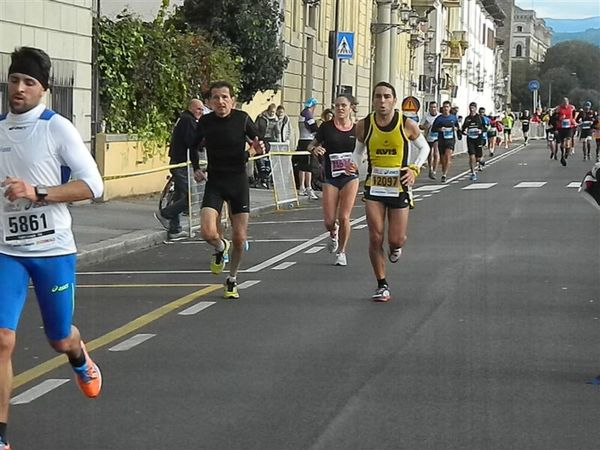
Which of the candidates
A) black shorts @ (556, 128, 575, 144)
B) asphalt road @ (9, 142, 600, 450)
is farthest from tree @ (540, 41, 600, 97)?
asphalt road @ (9, 142, 600, 450)

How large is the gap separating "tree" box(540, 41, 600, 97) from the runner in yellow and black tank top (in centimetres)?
10339

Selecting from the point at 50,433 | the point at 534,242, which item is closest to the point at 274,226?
the point at 534,242

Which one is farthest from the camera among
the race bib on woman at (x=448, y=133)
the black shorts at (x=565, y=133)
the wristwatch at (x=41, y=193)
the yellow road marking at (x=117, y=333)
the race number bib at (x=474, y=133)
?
the black shorts at (x=565, y=133)

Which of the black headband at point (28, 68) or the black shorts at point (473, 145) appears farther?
the black shorts at point (473, 145)

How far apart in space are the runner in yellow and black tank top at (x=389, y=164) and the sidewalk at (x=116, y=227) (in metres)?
4.23

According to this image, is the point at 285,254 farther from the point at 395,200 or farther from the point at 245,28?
the point at 245,28

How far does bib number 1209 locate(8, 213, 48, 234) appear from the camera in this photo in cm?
637

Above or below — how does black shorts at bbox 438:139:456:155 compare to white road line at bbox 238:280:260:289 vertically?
above

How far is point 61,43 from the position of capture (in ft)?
70.4

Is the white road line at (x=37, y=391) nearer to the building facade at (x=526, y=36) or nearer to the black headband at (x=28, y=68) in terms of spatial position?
the black headband at (x=28, y=68)

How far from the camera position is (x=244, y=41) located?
28.5m

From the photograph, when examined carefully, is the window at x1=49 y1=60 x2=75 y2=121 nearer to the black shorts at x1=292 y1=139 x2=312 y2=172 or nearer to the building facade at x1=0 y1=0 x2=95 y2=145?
the building facade at x1=0 y1=0 x2=95 y2=145

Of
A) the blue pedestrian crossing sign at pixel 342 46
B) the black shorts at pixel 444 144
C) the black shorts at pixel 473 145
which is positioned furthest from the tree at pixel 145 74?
the black shorts at pixel 473 145

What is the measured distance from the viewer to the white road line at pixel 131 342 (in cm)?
925
